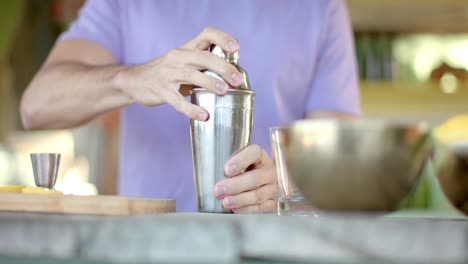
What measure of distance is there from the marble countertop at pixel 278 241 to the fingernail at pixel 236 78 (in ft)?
1.72

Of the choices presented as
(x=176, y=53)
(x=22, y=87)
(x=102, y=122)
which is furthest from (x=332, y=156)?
(x=22, y=87)

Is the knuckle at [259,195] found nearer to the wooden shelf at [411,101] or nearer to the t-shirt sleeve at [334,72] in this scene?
the t-shirt sleeve at [334,72]

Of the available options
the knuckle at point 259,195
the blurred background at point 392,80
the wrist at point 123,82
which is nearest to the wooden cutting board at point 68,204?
the knuckle at point 259,195

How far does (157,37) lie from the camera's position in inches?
65.6

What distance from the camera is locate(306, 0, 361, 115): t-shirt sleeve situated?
178cm

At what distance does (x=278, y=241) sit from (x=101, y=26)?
1.32m

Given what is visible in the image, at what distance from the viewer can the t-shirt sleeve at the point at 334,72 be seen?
5.84ft

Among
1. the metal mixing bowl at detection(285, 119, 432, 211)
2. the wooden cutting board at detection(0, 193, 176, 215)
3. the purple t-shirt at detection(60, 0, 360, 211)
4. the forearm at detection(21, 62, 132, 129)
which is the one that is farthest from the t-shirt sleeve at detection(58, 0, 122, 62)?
the metal mixing bowl at detection(285, 119, 432, 211)

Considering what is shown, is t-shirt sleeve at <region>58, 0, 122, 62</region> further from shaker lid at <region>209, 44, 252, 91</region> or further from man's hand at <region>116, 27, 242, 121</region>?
shaker lid at <region>209, 44, 252, 91</region>

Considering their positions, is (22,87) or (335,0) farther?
(22,87)

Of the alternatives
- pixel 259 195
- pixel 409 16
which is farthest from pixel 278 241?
pixel 409 16

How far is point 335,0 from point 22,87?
10.5 feet

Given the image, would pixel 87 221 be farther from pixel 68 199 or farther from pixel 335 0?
pixel 335 0

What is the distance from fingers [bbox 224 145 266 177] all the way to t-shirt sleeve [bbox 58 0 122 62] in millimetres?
765
